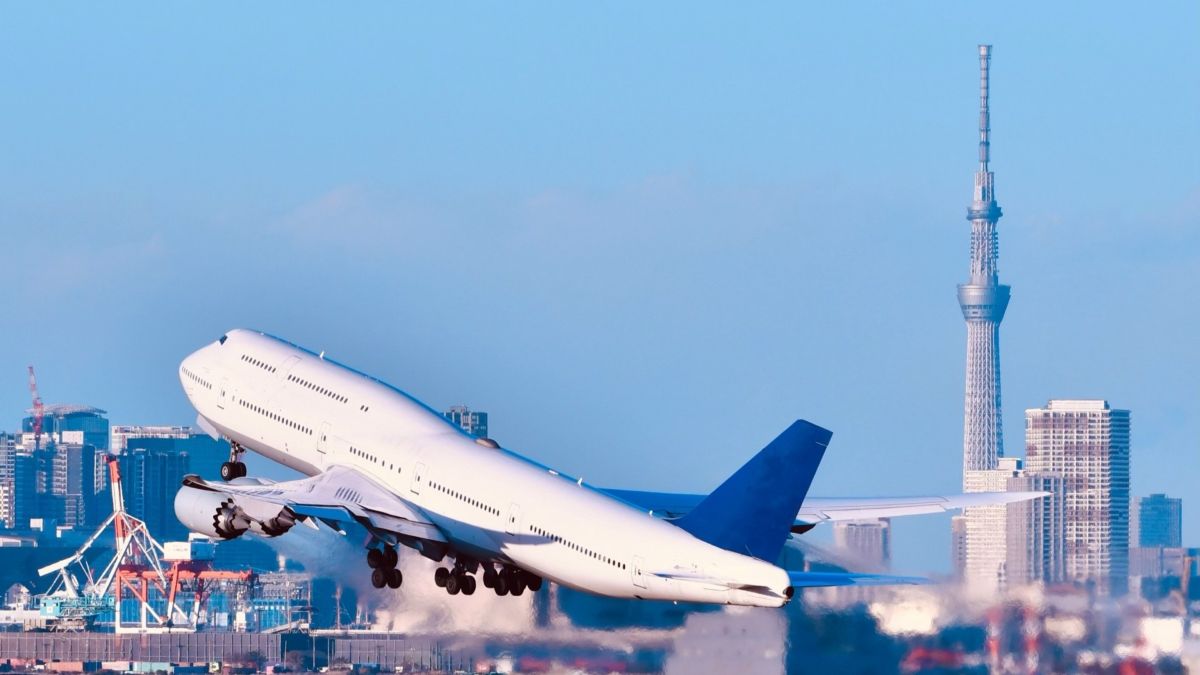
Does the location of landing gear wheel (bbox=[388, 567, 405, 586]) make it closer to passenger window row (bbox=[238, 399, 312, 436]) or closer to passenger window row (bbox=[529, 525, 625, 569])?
passenger window row (bbox=[238, 399, 312, 436])

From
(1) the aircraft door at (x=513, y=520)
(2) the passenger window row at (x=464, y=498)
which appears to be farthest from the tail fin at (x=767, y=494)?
(2) the passenger window row at (x=464, y=498)

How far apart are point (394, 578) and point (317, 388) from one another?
633cm

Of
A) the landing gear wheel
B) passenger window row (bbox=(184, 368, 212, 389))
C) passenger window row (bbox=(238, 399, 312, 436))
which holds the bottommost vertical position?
the landing gear wheel

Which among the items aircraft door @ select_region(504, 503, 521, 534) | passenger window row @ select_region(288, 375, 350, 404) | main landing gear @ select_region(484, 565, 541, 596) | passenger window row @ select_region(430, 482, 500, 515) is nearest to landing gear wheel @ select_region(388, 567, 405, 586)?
main landing gear @ select_region(484, 565, 541, 596)

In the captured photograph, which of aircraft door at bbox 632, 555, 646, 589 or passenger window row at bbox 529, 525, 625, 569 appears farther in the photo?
passenger window row at bbox 529, 525, 625, 569

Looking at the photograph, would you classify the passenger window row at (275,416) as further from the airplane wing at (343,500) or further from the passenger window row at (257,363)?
the airplane wing at (343,500)

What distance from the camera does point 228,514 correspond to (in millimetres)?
92625

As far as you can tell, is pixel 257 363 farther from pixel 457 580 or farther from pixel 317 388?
pixel 457 580

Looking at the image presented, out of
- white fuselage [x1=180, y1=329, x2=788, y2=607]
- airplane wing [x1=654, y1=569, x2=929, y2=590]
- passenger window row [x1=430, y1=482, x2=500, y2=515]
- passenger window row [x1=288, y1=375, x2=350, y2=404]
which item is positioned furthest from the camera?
passenger window row [x1=288, y1=375, x2=350, y2=404]

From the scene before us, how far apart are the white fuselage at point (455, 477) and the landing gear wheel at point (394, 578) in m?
3.09

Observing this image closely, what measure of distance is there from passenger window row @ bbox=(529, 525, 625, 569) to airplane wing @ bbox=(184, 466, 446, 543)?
5174mm

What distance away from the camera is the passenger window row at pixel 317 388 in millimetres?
95062

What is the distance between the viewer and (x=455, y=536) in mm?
89875

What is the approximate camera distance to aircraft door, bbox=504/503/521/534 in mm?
86812
